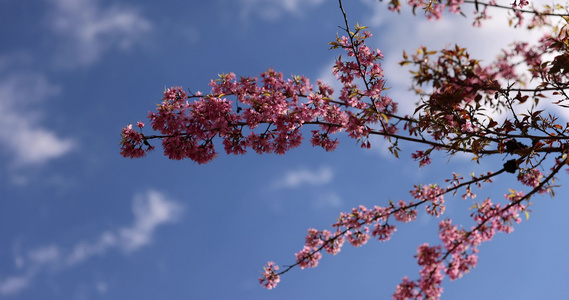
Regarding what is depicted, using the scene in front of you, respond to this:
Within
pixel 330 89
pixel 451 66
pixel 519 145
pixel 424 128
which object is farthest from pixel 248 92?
pixel 519 145

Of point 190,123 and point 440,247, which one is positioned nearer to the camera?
point 190,123

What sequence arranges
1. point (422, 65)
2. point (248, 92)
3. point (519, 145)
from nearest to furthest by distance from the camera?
1. point (422, 65)
2. point (519, 145)
3. point (248, 92)

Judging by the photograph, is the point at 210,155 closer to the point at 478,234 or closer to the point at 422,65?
the point at 422,65

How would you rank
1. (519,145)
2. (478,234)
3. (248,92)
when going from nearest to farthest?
1. (519,145)
2. (248,92)
3. (478,234)

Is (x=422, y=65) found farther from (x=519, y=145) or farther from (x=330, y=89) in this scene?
(x=330, y=89)

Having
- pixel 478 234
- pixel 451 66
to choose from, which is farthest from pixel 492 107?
pixel 478 234

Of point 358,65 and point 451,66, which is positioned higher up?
point 358,65

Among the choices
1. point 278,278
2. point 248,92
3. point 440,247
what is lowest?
point 440,247

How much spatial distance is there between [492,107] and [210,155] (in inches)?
131

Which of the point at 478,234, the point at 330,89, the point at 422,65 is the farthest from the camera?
the point at 478,234

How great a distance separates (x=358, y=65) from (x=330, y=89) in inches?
37.8

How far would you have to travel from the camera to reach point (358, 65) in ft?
16.5

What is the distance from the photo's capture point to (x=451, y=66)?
3.87 meters

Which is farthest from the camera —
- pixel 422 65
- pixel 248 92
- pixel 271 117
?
pixel 248 92
